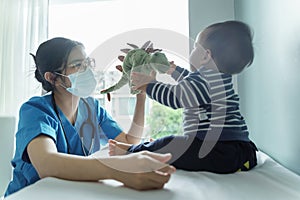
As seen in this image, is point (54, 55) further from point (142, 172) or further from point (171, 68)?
point (142, 172)

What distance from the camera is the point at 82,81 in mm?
1106

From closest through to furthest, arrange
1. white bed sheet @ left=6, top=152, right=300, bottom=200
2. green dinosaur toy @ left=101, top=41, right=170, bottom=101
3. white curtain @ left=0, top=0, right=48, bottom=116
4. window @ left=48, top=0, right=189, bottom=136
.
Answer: white bed sheet @ left=6, top=152, right=300, bottom=200 < green dinosaur toy @ left=101, top=41, right=170, bottom=101 < window @ left=48, top=0, right=189, bottom=136 < white curtain @ left=0, top=0, right=48, bottom=116

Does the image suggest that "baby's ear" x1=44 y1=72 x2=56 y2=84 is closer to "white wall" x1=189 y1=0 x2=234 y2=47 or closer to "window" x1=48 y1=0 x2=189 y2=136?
"window" x1=48 y1=0 x2=189 y2=136

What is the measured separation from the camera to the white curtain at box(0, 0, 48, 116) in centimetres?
189

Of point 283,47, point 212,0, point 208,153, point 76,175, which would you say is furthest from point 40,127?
point 212,0

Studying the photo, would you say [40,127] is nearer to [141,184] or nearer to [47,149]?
[47,149]

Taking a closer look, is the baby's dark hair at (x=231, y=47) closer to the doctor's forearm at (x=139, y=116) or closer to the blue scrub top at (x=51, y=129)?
the doctor's forearm at (x=139, y=116)

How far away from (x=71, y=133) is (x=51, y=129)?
195mm

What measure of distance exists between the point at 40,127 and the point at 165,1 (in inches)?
53.9

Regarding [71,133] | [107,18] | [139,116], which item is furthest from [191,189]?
[107,18]

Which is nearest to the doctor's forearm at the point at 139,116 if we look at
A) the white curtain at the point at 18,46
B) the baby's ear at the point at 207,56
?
the baby's ear at the point at 207,56

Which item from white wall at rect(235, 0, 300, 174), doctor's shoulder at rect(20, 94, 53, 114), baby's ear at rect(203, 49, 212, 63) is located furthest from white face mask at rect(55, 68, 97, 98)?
white wall at rect(235, 0, 300, 174)

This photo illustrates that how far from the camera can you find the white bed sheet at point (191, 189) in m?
0.58

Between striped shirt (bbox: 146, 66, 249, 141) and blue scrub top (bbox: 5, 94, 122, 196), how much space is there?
0.34 meters
